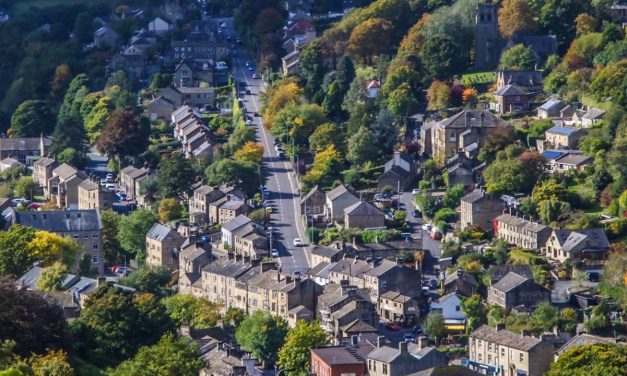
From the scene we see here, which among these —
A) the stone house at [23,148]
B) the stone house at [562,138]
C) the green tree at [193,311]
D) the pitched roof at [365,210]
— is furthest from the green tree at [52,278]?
the stone house at [23,148]

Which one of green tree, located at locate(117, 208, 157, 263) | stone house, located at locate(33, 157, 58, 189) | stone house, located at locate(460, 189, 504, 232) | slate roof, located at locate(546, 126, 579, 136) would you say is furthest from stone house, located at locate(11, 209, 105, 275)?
slate roof, located at locate(546, 126, 579, 136)

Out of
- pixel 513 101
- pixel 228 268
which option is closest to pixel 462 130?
pixel 513 101

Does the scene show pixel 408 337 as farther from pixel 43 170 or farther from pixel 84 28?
pixel 84 28

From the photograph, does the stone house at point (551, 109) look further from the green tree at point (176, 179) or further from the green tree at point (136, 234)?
the green tree at point (136, 234)

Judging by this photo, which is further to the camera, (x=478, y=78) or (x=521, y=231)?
(x=478, y=78)

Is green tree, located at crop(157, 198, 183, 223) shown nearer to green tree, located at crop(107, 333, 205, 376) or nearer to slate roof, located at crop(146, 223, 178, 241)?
slate roof, located at crop(146, 223, 178, 241)
